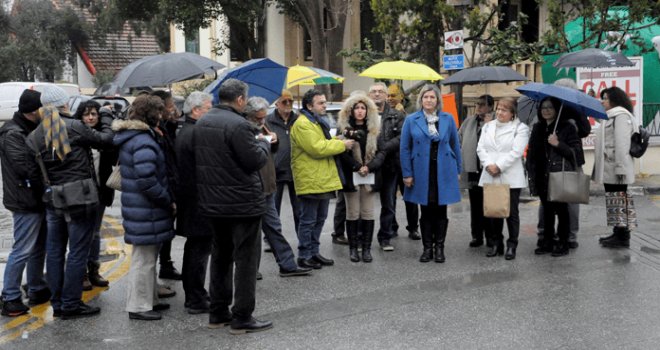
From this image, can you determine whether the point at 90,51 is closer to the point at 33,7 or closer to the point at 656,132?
the point at 33,7

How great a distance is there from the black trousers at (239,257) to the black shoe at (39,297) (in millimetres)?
1709

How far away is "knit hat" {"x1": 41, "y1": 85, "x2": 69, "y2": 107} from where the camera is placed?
6410 mm

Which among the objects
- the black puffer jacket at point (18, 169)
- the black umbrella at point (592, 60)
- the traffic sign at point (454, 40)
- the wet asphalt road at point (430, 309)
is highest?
the traffic sign at point (454, 40)

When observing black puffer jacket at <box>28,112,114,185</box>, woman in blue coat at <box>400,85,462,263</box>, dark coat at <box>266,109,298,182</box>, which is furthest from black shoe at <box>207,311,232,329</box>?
woman in blue coat at <box>400,85,462,263</box>

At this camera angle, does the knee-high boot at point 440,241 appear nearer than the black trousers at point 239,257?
No

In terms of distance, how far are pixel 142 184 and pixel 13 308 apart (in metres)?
1.56

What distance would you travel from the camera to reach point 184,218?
661 centimetres

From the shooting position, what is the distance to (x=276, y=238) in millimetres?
7723

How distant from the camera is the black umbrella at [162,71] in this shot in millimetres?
8109

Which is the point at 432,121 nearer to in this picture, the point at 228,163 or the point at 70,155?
the point at 228,163

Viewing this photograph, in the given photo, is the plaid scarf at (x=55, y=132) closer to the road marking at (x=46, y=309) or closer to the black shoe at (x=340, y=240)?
the road marking at (x=46, y=309)

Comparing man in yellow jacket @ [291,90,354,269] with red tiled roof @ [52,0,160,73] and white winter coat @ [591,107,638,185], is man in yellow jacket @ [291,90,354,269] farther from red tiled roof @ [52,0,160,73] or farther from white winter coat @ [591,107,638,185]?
red tiled roof @ [52,0,160,73]

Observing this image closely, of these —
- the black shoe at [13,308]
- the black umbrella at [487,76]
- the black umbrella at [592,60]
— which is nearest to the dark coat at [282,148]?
the black shoe at [13,308]

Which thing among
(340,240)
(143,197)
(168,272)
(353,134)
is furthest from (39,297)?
(340,240)
